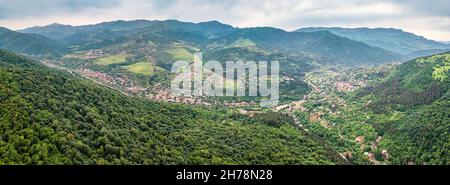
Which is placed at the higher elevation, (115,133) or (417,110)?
(115,133)

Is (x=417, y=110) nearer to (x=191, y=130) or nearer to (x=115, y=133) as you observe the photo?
(x=191, y=130)

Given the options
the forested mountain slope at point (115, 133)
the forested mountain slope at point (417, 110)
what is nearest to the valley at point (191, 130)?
the forested mountain slope at point (115, 133)

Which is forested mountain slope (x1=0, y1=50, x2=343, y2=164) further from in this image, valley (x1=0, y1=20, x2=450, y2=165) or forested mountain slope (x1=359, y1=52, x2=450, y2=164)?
forested mountain slope (x1=359, y1=52, x2=450, y2=164)

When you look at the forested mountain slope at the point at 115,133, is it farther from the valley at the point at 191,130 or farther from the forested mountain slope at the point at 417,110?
the forested mountain slope at the point at 417,110

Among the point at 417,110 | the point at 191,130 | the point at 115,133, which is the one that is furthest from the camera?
the point at 417,110

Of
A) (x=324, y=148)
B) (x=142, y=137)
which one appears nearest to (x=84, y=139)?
(x=142, y=137)

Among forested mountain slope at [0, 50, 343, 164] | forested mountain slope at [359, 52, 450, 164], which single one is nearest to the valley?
forested mountain slope at [0, 50, 343, 164]

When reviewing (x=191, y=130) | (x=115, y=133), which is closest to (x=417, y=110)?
(x=191, y=130)

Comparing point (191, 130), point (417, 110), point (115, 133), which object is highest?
point (115, 133)

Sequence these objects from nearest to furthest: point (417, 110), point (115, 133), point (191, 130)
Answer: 1. point (115, 133)
2. point (191, 130)
3. point (417, 110)

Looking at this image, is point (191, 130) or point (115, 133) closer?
point (115, 133)
